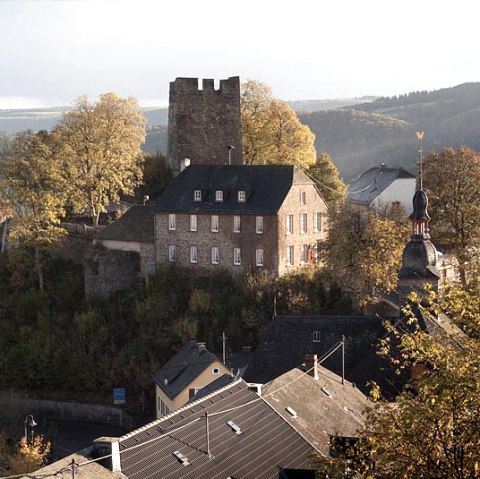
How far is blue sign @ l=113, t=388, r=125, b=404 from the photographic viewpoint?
46969 mm

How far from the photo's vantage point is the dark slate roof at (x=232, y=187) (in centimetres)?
4853

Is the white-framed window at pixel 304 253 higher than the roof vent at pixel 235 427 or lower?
higher

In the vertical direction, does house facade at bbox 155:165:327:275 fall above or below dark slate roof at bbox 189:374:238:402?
above

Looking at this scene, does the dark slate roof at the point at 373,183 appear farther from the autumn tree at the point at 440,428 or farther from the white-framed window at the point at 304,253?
the autumn tree at the point at 440,428

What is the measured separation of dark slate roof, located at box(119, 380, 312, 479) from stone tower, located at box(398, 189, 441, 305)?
1100 cm

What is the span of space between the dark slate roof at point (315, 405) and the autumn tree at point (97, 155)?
81.8 ft

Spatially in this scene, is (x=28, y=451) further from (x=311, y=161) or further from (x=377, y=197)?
(x=377, y=197)

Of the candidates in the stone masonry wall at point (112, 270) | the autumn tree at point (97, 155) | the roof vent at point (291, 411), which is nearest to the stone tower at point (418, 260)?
the roof vent at point (291, 411)

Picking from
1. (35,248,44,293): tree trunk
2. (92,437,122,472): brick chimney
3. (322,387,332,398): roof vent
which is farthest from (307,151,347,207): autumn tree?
(92,437,122,472): brick chimney

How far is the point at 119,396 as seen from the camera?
4706 centimetres

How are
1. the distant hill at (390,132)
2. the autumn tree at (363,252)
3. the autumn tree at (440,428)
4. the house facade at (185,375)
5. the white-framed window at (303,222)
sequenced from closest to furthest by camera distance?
the autumn tree at (440,428)
the house facade at (185,375)
the autumn tree at (363,252)
the white-framed window at (303,222)
the distant hill at (390,132)

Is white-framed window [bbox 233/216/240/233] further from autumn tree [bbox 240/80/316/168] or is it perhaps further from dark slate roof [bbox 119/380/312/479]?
dark slate roof [bbox 119/380/312/479]

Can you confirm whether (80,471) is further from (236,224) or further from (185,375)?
(236,224)

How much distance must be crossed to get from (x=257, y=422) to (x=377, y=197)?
4567cm
